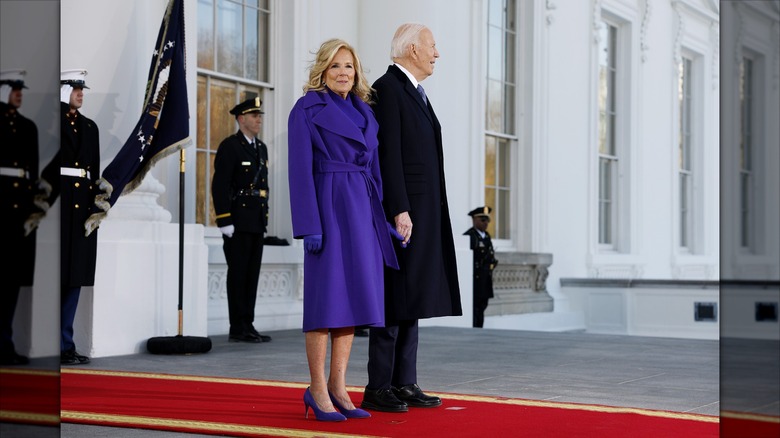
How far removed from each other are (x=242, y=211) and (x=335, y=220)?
3.92m

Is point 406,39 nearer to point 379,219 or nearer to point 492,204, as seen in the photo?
point 379,219

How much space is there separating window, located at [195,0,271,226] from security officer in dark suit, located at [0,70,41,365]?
6.11m

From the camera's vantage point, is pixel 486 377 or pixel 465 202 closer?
pixel 486 377

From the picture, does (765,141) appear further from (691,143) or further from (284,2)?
(691,143)

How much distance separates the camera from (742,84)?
9.05 feet

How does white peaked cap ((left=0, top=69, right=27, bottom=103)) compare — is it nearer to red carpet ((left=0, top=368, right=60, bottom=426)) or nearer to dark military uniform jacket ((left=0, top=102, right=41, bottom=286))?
dark military uniform jacket ((left=0, top=102, right=41, bottom=286))

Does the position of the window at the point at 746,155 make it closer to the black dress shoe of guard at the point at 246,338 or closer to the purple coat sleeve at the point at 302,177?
the purple coat sleeve at the point at 302,177

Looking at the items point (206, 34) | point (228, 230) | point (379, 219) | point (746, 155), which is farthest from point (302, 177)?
point (206, 34)

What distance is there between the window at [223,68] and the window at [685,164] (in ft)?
31.0

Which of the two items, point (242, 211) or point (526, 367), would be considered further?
point (242, 211)

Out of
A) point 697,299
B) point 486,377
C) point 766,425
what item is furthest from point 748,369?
point 697,299

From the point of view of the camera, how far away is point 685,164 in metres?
17.7

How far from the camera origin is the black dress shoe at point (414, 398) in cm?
474

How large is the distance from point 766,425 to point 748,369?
131 millimetres
